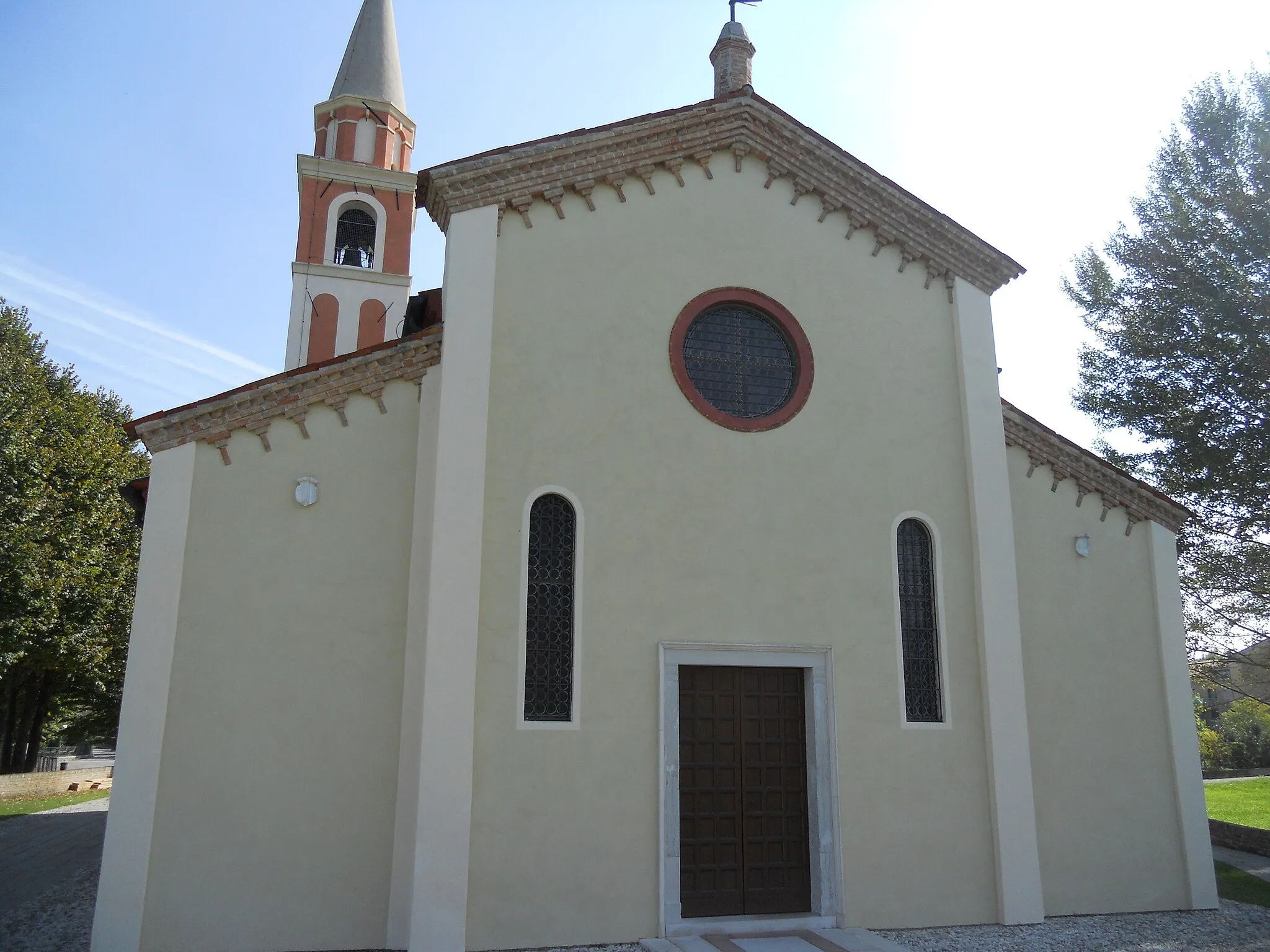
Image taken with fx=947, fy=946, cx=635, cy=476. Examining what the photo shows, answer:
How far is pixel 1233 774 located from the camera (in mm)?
31406

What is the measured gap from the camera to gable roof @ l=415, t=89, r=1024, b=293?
972 centimetres

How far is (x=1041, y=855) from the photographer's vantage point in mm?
10094

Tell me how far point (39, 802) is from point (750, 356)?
19937 mm

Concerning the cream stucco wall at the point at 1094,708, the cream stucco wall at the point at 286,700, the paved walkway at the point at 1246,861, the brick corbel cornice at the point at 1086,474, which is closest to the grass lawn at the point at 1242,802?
the paved walkway at the point at 1246,861

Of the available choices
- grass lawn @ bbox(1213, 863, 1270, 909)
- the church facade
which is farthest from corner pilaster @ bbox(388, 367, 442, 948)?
grass lawn @ bbox(1213, 863, 1270, 909)

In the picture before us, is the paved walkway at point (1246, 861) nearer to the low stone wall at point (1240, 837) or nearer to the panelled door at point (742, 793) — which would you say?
the low stone wall at point (1240, 837)

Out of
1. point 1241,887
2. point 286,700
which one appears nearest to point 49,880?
point 286,700

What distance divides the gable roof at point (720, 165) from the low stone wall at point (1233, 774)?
26.1 metres

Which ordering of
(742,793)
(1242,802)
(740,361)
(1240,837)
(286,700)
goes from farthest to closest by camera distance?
1. (1242,802)
2. (1240,837)
3. (740,361)
4. (742,793)
5. (286,700)

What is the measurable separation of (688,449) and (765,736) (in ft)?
9.91

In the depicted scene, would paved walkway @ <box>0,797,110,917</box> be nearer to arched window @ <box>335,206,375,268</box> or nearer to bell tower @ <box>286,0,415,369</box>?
bell tower @ <box>286,0,415,369</box>

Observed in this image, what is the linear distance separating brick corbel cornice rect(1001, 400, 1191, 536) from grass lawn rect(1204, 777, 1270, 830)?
23.9ft

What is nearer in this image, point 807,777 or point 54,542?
point 807,777

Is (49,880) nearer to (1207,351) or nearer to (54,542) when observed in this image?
(54,542)
